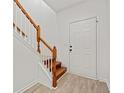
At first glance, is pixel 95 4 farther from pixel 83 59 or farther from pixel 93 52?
pixel 83 59

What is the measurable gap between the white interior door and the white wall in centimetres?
19

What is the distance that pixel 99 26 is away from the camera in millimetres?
3021

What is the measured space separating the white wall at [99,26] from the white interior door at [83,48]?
19 cm

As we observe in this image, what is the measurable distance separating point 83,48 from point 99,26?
35.5 inches

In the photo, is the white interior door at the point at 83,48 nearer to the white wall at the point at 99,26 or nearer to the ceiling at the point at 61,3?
the white wall at the point at 99,26

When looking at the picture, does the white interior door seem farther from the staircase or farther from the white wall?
the staircase

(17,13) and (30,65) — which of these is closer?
(30,65)

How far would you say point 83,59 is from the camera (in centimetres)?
342

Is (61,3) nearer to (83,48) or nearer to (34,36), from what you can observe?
(34,36)

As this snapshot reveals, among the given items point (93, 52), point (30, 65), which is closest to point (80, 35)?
point (93, 52)

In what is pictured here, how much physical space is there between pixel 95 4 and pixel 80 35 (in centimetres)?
111

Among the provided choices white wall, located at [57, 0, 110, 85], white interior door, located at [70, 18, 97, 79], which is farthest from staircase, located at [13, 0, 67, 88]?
white wall, located at [57, 0, 110, 85]

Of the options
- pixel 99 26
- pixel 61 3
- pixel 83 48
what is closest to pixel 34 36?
pixel 61 3

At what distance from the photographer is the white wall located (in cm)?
277
